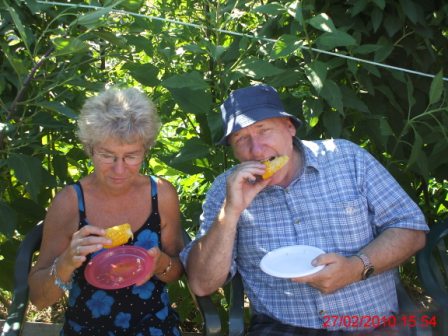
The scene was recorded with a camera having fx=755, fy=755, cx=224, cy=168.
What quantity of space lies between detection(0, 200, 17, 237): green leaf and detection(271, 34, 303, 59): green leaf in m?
1.22

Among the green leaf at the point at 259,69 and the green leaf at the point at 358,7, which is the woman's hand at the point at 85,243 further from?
the green leaf at the point at 358,7

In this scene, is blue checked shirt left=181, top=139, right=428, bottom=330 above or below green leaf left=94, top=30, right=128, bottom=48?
below

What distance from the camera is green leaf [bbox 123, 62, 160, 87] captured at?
10.3 ft

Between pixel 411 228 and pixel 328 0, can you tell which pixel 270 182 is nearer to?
pixel 411 228

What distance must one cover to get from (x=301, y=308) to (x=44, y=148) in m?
1.22

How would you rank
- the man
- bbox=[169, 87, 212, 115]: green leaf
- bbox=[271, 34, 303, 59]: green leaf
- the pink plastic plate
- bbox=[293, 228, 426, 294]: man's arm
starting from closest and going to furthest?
1. the pink plastic plate
2. bbox=[293, 228, 426, 294]: man's arm
3. the man
4. bbox=[271, 34, 303, 59]: green leaf
5. bbox=[169, 87, 212, 115]: green leaf

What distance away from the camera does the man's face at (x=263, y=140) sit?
2.87 meters

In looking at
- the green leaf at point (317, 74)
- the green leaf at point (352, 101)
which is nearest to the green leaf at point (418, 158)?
the green leaf at point (352, 101)

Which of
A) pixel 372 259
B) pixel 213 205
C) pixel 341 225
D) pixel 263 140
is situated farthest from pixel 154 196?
pixel 372 259

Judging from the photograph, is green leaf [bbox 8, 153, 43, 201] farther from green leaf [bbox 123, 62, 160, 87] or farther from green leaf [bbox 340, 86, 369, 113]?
green leaf [bbox 340, 86, 369, 113]

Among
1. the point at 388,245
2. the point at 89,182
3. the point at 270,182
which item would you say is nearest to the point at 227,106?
the point at 270,182

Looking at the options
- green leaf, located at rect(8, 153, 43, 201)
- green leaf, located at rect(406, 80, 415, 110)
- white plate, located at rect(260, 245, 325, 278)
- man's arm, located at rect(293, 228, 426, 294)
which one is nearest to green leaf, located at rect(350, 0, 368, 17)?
green leaf, located at rect(406, 80, 415, 110)

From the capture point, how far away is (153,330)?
2.86 m

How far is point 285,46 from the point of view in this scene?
2918mm
